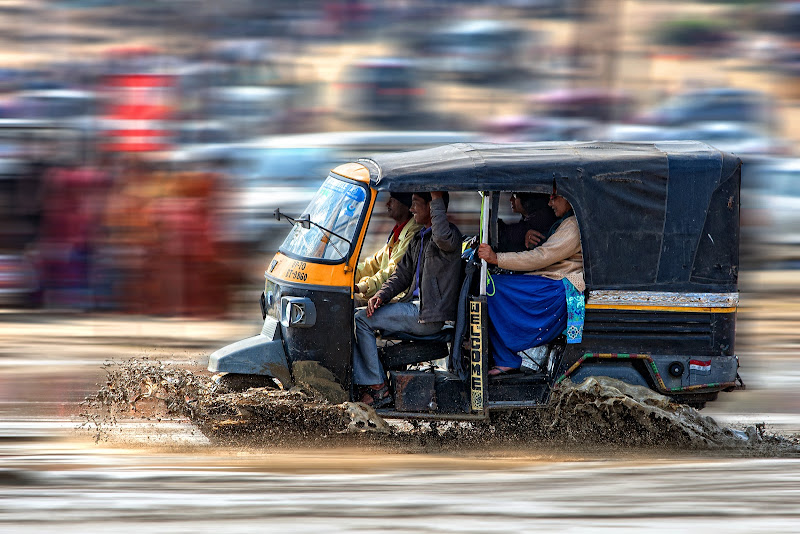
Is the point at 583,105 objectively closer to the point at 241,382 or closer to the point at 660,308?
the point at 660,308

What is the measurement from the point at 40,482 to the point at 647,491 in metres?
3.95

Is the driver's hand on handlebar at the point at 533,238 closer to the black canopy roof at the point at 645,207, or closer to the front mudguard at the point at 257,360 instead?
the black canopy roof at the point at 645,207

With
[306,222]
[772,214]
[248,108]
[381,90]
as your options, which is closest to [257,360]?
[306,222]

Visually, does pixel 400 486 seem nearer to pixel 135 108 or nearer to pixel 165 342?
pixel 165 342

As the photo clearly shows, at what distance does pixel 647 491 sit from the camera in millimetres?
6801

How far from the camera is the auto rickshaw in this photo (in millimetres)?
7582

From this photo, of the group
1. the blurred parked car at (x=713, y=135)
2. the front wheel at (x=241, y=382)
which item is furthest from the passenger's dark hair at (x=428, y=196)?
the blurred parked car at (x=713, y=135)

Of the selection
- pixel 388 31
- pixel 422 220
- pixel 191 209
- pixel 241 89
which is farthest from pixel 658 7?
pixel 422 220

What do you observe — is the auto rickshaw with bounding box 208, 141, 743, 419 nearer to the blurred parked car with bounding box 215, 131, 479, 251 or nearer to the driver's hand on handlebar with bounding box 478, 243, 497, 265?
the driver's hand on handlebar with bounding box 478, 243, 497, 265

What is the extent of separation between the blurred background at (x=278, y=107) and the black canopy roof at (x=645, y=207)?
240 inches

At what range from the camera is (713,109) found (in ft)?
71.1

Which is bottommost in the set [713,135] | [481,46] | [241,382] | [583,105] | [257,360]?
[241,382]

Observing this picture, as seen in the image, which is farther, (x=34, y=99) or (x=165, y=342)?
(x=34, y=99)

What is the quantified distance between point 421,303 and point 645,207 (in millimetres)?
1785
